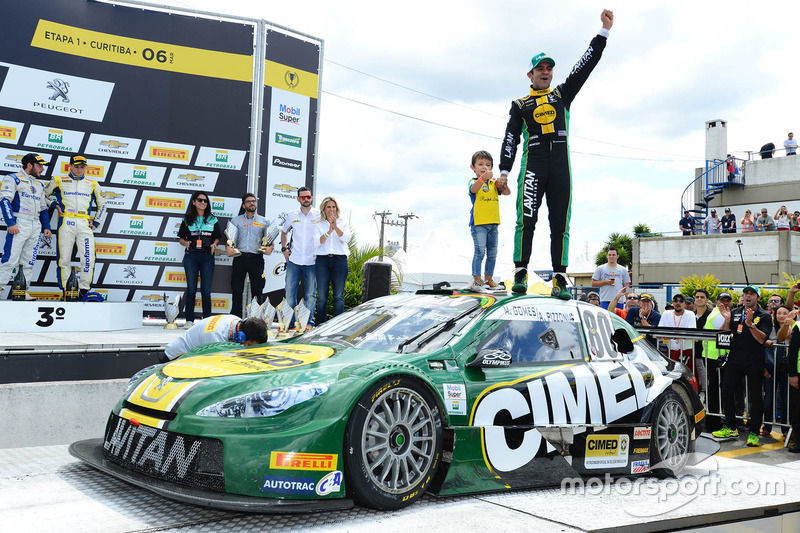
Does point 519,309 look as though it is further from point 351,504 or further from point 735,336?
point 735,336

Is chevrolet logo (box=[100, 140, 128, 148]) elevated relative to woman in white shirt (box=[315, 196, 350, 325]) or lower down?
elevated

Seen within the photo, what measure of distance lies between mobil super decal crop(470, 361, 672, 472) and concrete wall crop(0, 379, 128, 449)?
12.6ft

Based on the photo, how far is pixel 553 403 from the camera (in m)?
4.42

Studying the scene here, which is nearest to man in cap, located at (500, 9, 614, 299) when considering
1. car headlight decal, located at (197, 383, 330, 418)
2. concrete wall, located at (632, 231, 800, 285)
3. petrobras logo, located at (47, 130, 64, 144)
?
car headlight decal, located at (197, 383, 330, 418)

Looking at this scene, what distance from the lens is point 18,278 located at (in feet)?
30.7

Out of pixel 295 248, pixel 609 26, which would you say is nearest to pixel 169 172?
pixel 295 248

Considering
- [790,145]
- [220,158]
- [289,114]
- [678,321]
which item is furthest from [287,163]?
[790,145]

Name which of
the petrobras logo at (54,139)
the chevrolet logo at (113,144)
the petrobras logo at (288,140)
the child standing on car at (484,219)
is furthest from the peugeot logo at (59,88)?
the child standing on car at (484,219)

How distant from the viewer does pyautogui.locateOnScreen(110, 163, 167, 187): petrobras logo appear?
10.5 m

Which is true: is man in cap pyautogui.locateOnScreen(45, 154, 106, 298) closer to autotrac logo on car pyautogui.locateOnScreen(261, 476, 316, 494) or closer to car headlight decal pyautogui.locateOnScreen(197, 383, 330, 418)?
car headlight decal pyautogui.locateOnScreen(197, 383, 330, 418)

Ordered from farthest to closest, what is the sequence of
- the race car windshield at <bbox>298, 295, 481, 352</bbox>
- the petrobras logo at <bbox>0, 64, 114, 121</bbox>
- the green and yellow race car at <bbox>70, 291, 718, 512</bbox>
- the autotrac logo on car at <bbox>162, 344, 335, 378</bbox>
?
the petrobras logo at <bbox>0, 64, 114, 121</bbox> → the race car windshield at <bbox>298, 295, 481, 352</bbox> → the autotrac logo on car at <bbox>162, 344, 335, 378</bbox> → the green and yellow race car at <bbox>70, 291, 718, 512</bbox>

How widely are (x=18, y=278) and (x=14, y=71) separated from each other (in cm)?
301

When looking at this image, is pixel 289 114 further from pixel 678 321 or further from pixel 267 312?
pixel 678 321

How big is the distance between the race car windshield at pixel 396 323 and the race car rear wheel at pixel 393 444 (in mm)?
477
